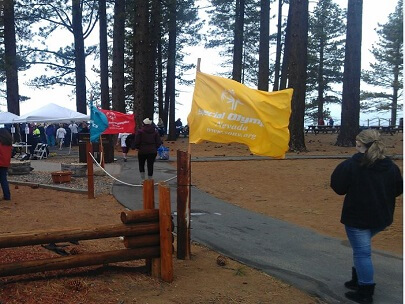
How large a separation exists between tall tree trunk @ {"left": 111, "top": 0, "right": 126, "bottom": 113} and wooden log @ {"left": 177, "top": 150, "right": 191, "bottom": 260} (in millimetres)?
22984

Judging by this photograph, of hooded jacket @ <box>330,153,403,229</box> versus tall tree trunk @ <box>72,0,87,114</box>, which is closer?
hooded jacket @ <box>330,153,403,229</box>

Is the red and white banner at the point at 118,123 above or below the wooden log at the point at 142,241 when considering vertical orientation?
above

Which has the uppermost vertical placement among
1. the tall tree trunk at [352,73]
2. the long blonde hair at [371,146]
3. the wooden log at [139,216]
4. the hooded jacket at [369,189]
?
the tall tree trunk at [352,73]

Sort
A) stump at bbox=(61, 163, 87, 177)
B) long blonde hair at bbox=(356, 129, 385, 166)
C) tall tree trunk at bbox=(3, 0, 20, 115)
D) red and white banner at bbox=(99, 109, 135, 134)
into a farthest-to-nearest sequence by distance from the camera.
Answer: tall tree trunk at bbox=(3, 0, 20, 115) → red and white banner at bbox=(99, 109, 135, 134) → stump at bbox=(61, 163, 87, 177) → long blonde hair at bbox=(356, 129, 385, 166)

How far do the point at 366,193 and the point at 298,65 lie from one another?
18543 millimetres

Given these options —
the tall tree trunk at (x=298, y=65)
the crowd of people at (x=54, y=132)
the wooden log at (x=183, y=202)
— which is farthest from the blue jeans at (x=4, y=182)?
the crowd of people at (x=54, y=132)

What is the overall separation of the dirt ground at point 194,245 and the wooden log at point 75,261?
0.57 ft

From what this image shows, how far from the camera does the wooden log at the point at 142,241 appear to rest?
5.41m

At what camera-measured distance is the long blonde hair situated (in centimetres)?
489

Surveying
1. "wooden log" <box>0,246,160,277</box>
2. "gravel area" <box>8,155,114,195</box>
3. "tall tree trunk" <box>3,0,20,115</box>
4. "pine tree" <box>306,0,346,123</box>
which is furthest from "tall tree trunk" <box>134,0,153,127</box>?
"pine tree" <box>306,0,346,123</box>

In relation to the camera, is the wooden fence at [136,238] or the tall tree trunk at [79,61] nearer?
the wooden fence at [136,238]

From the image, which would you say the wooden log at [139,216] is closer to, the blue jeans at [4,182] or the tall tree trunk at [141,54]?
the blue jeans at [4,182]

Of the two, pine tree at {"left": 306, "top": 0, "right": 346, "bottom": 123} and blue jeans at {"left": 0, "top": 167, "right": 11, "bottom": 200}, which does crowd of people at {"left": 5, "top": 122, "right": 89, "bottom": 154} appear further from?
pine tree at {"left": 306, "top": 0, "right": 346, "bottom": 123}

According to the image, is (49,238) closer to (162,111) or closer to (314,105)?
(162,111)
